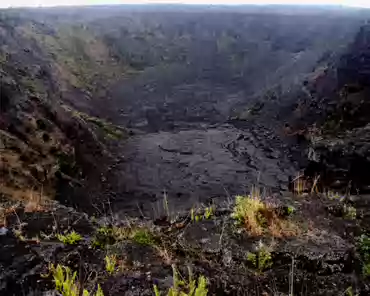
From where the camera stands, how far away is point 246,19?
5300 centimetres

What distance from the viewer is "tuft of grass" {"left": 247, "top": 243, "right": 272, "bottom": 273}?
360 centimetres

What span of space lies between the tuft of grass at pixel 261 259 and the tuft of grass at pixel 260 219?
37cm

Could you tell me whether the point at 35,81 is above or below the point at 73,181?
above

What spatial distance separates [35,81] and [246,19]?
133 ft

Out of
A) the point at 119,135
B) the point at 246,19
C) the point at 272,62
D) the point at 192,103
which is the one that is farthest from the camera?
the point at 246,19

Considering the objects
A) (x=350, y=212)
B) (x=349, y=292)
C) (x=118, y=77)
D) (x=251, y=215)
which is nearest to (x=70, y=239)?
(x=251, y=215)

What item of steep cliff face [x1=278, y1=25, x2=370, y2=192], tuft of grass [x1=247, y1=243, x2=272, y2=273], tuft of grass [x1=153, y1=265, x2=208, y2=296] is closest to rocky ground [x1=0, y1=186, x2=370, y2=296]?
tuft of grass [x1=247, y1=243, x2=272, y2=273]

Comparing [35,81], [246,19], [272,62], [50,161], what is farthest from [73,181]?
[246,19]

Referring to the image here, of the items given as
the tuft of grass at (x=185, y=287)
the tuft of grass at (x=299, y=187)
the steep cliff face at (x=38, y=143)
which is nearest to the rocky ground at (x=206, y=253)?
the tuft of grass at (x=185, y=287)

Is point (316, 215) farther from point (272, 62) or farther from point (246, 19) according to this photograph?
point (246, 19)

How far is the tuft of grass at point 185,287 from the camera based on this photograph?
275cm

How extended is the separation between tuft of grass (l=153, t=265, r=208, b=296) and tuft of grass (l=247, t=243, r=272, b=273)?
633 millimetres

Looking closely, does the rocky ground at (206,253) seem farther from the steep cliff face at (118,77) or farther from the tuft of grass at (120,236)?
the steep cliff face at (118,77)

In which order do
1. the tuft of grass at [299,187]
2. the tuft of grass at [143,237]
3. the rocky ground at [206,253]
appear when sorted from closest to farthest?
the rocky ground at [206,253]
the tuft of grass at [143,237]
the tuft of grass at [299,187]
